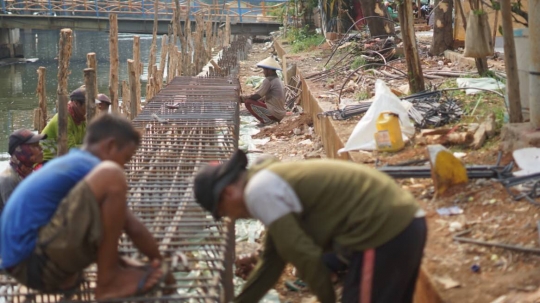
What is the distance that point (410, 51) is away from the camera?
28.6 feet

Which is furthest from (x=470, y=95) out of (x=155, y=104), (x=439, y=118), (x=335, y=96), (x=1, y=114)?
(x=1, y=114)

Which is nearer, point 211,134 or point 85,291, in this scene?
point 85,291

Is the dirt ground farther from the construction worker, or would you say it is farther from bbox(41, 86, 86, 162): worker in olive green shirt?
bbox(41, 86, 86, 162): worker in olive green shirt

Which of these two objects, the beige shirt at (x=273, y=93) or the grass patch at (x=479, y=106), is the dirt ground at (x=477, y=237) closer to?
the grass patch at (x=479, y=106)

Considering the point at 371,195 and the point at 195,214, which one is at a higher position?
the point at 371,195

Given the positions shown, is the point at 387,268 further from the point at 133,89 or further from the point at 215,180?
the point at 133,89

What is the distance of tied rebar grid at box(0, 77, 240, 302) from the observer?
375 cm

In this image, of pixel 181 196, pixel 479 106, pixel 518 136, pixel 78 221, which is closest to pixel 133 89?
pixel 479 106

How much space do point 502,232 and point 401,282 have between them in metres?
1.29

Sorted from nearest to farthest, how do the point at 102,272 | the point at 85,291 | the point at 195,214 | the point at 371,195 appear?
1. the point at 371,195
2. the point at 102,272
3. the point at 85,291
4. the point at 195,214

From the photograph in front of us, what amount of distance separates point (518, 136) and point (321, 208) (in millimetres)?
2862

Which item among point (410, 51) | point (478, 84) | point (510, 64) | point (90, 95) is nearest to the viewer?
point (510, 64)

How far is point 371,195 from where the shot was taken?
10.1ft

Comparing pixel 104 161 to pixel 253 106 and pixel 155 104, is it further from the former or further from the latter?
pixel 253 106
